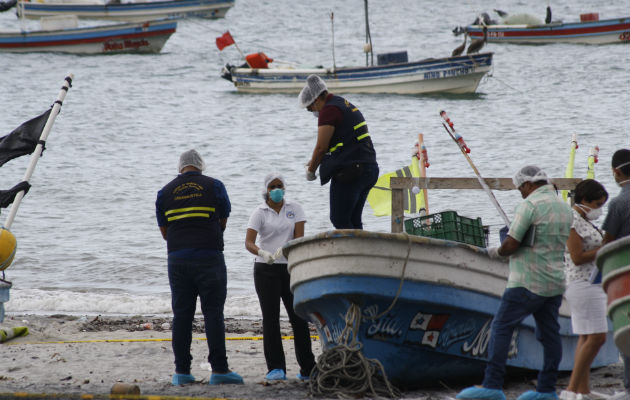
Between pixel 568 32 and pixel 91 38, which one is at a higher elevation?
pixel 91 38

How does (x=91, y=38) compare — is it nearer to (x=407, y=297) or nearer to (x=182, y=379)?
(x=182, y=379)

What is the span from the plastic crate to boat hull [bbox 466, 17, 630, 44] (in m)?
40.1

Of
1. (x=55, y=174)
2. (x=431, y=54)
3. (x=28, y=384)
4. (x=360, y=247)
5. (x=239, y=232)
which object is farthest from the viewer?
(x=431, y=54)

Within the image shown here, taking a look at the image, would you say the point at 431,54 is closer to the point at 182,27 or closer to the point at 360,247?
the point at 182,27

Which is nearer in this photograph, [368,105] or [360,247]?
[360,247]

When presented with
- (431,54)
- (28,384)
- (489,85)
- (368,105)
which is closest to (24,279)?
(28,384)

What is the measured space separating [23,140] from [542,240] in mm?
6032

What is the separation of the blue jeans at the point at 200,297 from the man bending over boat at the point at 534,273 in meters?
2.03

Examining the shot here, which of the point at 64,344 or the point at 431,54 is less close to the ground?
the point at 431,54

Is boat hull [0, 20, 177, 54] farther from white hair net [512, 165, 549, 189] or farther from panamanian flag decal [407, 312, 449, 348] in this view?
white hair net [512, 165, 549, 189]

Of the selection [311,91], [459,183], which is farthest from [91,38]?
[311,91]

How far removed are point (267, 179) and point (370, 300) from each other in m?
1.39

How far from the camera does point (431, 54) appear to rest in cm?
4700

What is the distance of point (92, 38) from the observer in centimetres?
4519
